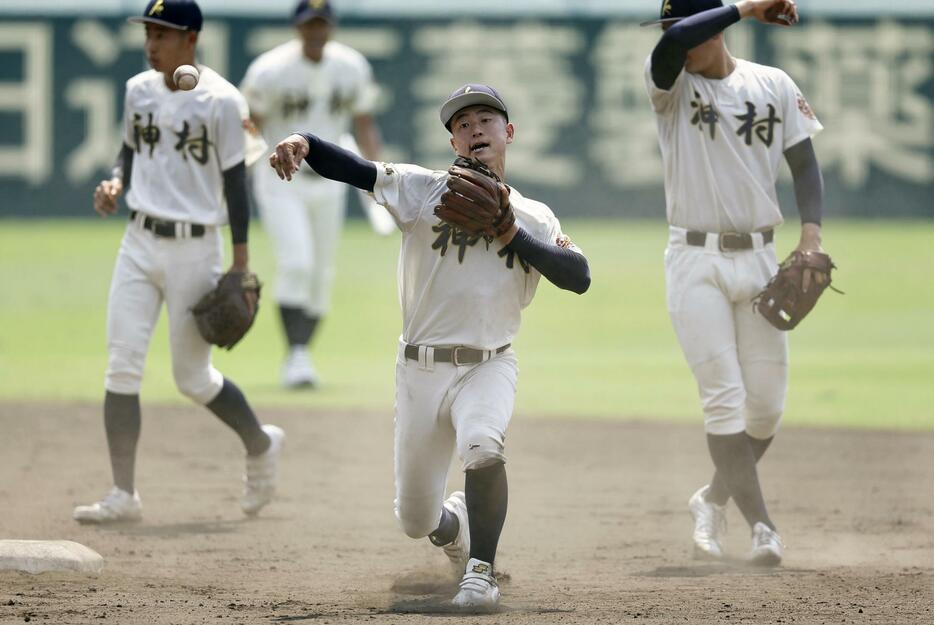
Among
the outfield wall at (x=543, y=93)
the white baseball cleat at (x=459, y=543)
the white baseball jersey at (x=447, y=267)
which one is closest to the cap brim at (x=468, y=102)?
the white baseball jersey at (x=447, y=267)

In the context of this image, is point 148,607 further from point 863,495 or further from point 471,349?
point 863,495

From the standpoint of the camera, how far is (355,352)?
12797 mm

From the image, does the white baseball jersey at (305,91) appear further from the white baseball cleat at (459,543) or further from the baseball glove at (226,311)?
the white baseball cleat at (459,543)

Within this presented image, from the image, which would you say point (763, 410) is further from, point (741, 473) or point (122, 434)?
point (122, 434)

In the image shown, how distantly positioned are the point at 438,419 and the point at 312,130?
609 cm

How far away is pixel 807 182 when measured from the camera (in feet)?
19.4

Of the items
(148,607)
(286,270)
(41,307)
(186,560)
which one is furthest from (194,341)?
(41,307)

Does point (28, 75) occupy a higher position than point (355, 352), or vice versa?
point (28, 75)

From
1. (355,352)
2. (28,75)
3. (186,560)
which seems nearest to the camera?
(186,560)

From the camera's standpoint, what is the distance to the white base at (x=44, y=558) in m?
5.13

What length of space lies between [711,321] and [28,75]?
49.8ft

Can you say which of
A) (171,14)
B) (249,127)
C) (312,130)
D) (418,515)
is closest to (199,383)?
(249,127)

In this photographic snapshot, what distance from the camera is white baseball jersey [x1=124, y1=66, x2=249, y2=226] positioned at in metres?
6.38

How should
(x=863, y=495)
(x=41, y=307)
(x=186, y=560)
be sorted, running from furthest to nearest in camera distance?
(x=41, y=307) → (x=863, y=495) → (x=186, y=560)
